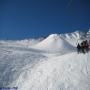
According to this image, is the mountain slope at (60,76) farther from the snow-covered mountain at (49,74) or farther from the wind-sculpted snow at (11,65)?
the wind-sculpted snow at (11,65)

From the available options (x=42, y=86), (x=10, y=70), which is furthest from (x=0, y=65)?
(x=42, y=86)

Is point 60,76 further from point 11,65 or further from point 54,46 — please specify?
point 54,46

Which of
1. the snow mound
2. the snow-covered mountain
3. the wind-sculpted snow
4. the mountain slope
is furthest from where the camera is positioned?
the snow mound

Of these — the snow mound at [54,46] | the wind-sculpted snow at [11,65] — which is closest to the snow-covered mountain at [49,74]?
the wind-sculpted snow at [11,65]

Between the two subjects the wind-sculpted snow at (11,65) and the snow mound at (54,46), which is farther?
the snow mound at (54,46)

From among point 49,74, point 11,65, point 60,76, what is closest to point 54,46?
point 11,65

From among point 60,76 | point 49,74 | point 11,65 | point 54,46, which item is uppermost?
point 54,46

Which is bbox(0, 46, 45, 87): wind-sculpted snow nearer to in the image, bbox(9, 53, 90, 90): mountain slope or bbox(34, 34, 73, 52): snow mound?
bbox(9, 53, 90, 90): mountain slope

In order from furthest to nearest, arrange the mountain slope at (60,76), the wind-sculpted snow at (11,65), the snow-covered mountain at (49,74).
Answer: the wind-sculpted snow at (11,65), the snow-covered mountain at (49,74), the mountain slope at (60,76)

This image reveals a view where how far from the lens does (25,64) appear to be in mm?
27641

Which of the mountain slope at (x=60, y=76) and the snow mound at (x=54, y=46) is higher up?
the snow mound at (x=54, y=46)

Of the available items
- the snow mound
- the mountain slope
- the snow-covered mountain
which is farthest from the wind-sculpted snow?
the snow mound

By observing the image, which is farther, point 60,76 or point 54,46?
point 54,46

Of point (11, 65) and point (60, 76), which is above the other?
point (11, 65)
